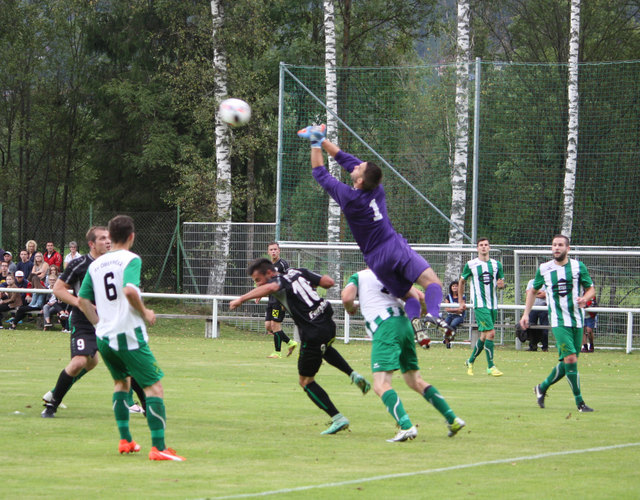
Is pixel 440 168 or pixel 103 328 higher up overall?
Result: pixel 440 168

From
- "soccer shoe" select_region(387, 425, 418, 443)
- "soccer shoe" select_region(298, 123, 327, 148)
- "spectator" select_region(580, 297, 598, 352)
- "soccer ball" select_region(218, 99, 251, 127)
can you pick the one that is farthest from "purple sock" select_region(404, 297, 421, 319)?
"spectator" select_region(580, 297, 598, 352)

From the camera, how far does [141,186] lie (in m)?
37.5

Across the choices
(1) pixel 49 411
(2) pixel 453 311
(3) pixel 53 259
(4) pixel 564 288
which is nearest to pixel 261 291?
(1) pixel 49 411

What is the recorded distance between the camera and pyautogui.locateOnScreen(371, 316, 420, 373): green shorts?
31.7 ft

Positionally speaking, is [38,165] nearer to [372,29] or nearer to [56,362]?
[372,29]

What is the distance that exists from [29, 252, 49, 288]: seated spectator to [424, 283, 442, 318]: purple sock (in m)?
19.6

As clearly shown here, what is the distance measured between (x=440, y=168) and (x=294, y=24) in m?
12.9

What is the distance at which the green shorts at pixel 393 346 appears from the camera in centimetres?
967

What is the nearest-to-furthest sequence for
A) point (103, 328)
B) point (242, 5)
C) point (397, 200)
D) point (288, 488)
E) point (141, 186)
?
1. point (288, 488)
2. point (103, 328)
3. point (397, 200)
4. point (242, 5)
5. point (141, 186)

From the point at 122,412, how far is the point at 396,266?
9.25 feet

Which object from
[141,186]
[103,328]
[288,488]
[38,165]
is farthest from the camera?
[38,165]

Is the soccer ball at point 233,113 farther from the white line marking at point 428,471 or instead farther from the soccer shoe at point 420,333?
the white line marking at point 428,471

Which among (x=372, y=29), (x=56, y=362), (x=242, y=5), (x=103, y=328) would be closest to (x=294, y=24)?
(x=372, y=29)

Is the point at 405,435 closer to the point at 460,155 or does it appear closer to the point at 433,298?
the point at 433,298
